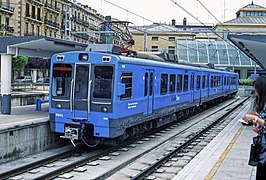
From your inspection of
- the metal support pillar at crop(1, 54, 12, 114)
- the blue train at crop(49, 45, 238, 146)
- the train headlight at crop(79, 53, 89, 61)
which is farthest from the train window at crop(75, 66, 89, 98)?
the metal support pillar at crop(1, 54, 12, 114)

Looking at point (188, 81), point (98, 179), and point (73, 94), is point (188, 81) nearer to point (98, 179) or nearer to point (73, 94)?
point (73, 94)

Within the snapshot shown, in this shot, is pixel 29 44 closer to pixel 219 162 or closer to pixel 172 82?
pixel 172 82

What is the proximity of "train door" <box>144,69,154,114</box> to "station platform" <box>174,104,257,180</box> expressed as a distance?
8.40 feet

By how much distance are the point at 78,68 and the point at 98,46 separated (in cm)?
132

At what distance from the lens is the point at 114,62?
1142 centimetres

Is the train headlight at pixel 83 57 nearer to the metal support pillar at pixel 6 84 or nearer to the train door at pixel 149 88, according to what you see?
the train door at pixel 149 88

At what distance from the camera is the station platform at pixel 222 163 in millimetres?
8617

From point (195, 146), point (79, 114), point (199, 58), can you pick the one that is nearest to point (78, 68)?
point (79, 114)

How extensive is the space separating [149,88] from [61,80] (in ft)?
11.0

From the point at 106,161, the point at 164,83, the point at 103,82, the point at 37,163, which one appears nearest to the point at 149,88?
the point at 164,83

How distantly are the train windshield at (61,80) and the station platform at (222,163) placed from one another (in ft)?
14.3

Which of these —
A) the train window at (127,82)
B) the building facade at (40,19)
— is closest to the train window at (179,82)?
the train window at (127,82)

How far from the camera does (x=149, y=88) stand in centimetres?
→ 1410

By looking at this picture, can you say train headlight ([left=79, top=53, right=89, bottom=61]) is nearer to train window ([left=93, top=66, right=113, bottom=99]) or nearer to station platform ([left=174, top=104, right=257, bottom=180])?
train window ([left=93, top=66, right=113, bottom=99])
